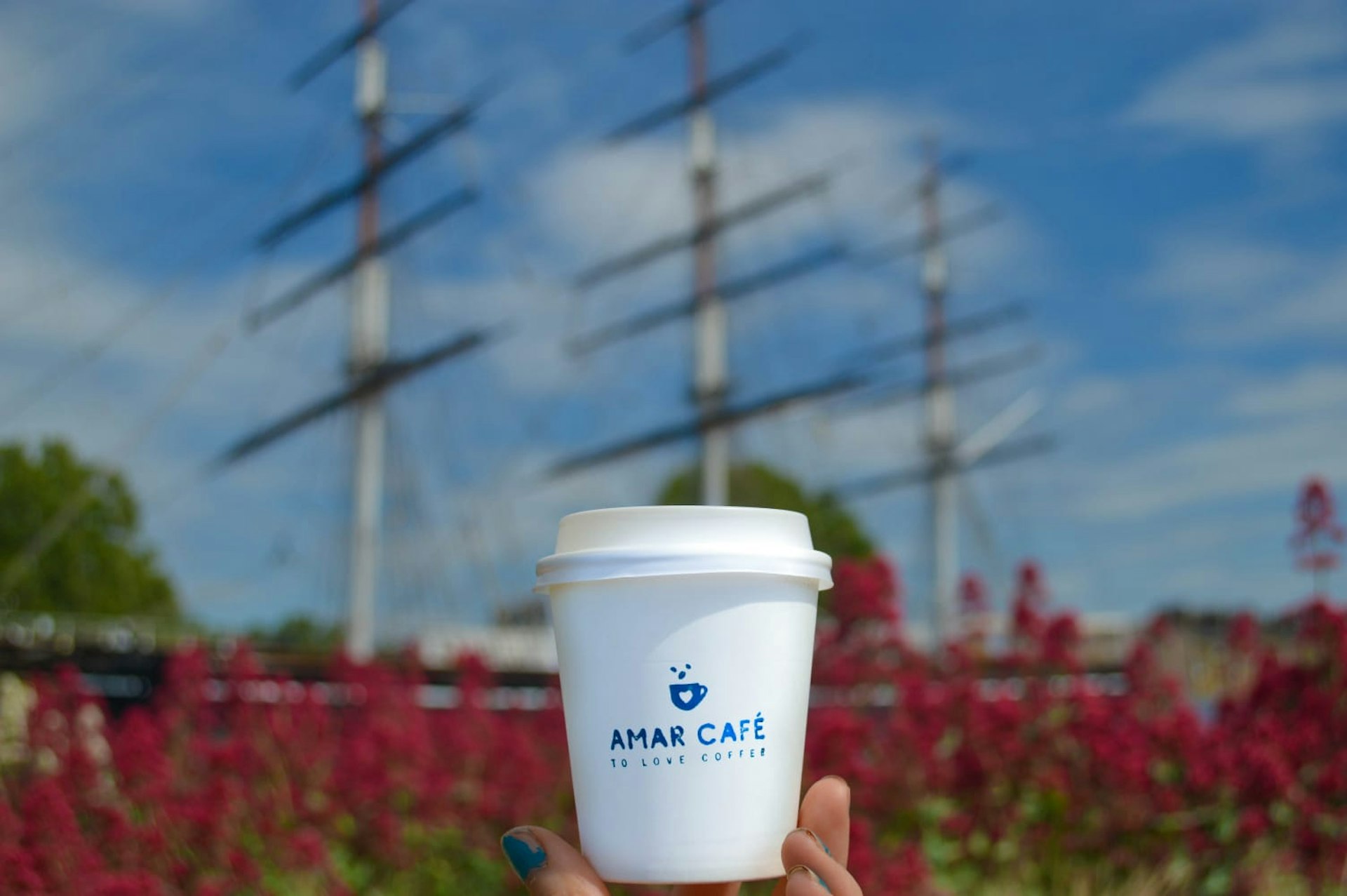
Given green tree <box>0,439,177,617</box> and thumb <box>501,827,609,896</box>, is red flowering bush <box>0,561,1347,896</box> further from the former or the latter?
green tree <box>0,439,177,617</box>

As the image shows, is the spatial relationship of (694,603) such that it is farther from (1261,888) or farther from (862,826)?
(1261,888)

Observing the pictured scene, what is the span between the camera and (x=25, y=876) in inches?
215

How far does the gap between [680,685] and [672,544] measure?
7.8 inches

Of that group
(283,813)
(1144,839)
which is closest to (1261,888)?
(1144,839)

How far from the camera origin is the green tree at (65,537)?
41125 mm

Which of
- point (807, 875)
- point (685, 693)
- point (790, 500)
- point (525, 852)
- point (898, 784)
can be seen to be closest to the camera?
point (807, 875)

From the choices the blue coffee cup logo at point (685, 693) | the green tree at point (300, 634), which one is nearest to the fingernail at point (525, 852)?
the blue coffee cup logo at point (685, 693)

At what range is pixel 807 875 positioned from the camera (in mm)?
1768

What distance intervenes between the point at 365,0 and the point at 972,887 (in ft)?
101

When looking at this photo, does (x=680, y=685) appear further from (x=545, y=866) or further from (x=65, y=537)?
(x=65, y=537)

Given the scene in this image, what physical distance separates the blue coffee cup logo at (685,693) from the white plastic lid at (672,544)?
15cm

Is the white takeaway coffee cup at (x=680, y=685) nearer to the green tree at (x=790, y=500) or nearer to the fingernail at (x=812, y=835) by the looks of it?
the fingernail at (x=812, y=835)

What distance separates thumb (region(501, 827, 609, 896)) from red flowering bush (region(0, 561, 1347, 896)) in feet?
11.0

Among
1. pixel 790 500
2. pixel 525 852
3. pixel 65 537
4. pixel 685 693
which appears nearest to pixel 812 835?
pixel 685 693
